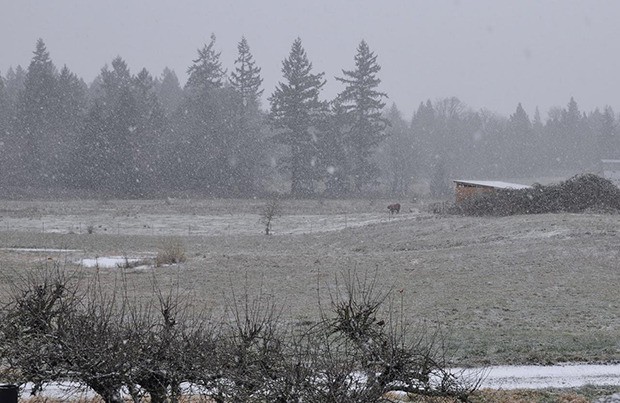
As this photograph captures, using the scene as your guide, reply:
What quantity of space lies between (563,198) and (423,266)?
19.4 metres

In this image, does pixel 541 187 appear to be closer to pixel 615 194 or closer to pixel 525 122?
pixel 615 194

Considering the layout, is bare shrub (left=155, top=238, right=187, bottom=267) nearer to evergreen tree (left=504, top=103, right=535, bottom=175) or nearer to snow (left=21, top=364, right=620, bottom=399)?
snow (left=21, top=364, right=620, bottom=399)

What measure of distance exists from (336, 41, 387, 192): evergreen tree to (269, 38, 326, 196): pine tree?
3.64 meters

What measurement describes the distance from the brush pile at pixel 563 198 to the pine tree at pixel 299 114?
1603 inches

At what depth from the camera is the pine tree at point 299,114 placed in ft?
282

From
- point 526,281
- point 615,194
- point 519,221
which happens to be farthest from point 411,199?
point 526,281

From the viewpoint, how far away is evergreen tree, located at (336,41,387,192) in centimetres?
8881

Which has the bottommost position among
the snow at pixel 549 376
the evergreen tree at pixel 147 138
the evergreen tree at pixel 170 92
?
the snow at pixel 549 376

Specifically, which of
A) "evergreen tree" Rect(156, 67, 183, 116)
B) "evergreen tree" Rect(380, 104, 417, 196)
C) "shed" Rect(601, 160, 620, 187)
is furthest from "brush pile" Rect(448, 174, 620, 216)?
"evergreen tree" Rect(156, 67, 183, 116)

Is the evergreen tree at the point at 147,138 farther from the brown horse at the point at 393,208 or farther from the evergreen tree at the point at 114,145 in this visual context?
the brown horse at the point at 393,208

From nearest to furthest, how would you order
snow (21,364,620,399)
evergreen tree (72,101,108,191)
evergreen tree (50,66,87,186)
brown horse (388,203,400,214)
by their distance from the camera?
snow (21,364,620,399) → brown horse (388,203,400,214) → evergreen tree (72,101,108,191) → evergreen tree (50,66,87,186)

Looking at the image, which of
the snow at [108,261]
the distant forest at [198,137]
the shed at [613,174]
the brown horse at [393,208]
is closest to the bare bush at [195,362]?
the snow at [108,261]

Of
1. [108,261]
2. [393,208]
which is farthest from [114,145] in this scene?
[108,261]

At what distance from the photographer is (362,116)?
89.6 meters
